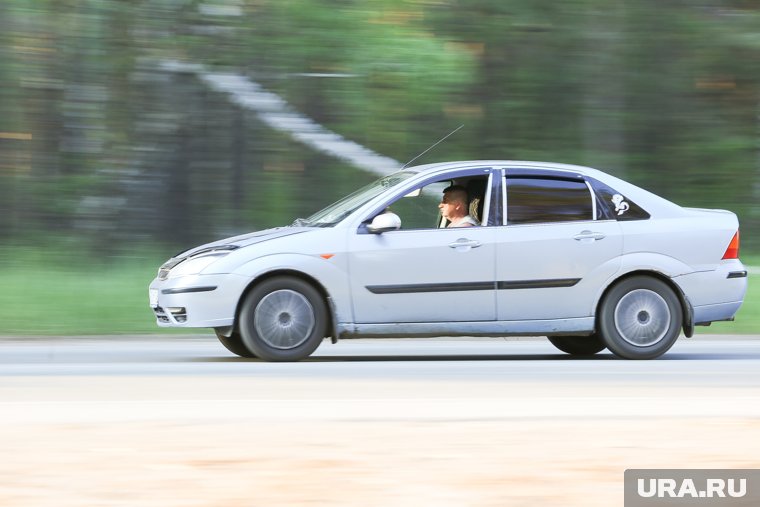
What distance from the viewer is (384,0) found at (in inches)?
772

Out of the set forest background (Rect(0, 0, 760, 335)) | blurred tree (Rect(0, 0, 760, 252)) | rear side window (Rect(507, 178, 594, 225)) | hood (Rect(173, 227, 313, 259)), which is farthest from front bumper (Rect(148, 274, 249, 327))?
blurred tree (Rect(0, 0, 760, 252))

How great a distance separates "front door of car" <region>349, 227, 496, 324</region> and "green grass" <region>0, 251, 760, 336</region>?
388 cm

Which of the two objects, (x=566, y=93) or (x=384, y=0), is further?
(x=566, y=93)

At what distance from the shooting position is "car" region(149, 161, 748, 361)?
1023 centimetres

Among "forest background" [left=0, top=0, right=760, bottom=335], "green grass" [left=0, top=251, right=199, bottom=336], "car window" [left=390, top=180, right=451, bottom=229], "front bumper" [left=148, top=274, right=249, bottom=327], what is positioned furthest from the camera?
"forest background" [left=0, top=0, right=760, bottom=335]

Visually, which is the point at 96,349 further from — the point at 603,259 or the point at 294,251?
the point at 603,259

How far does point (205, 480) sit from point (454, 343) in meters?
7.47

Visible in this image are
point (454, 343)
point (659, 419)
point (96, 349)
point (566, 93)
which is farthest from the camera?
point (566, 93)

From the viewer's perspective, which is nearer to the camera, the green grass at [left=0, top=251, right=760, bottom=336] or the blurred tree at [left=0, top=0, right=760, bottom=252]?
the green grass at [left=0, top=251, right=760, bottom=336]

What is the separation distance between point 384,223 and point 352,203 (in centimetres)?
56

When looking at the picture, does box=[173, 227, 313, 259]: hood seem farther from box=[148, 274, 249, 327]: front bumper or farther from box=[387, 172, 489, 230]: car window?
box=[387, 172, 489, 230]: car window

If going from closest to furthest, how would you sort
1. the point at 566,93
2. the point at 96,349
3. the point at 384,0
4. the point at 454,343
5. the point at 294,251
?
the point at 294,251 → the point at 96,349 → the point at 454,343 → the point at 384,0 → the point at 566,93

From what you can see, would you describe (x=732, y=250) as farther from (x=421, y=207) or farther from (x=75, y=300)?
(x=75, y=300)

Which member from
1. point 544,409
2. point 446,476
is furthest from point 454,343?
point 446,476
